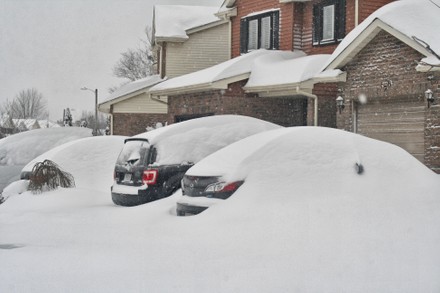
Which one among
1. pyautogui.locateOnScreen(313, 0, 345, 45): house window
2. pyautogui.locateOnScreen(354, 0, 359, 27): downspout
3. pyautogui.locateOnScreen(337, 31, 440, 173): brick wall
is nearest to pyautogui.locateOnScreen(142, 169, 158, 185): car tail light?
pyautogui.locateOnScreen(337, 31, 440, 173): brick wall

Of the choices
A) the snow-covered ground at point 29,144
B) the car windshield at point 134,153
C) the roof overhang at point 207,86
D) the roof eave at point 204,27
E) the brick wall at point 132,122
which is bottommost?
the snow-covered ground at point 29,144

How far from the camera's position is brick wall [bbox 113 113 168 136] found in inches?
Result: 1045

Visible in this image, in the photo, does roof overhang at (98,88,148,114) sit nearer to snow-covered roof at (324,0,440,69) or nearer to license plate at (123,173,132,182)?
snow-covered roof at (324,0,440,69)

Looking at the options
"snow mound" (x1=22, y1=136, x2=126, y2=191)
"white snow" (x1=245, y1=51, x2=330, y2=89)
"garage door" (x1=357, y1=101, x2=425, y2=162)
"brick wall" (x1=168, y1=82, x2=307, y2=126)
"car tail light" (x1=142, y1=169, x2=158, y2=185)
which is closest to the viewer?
"car tail light" (x1=142, y1=169, x2=158, y2=185)

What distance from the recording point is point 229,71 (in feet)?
58.4

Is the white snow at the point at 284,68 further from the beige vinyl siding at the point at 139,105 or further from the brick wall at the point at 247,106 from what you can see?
the beige vinyl siding at the point at 139,105

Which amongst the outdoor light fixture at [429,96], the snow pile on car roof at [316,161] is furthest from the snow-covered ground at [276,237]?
the outdoor light fixture at [429,96]

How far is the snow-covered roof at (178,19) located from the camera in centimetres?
2459

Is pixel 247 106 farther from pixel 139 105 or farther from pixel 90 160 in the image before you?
pixel 139 105

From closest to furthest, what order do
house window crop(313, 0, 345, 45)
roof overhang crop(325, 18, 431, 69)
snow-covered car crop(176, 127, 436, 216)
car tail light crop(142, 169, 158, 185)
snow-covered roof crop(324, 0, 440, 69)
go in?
snow-covered car crop(176, 127, 436, 216) < car tail light crop(142, 169, 158, 185) < snow-covered roof crop(324, 0, 440, 69) < roof overhang crop(325, 18, 431, 69) < house window crop(313, 0, 345, 45)

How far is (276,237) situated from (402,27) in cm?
805

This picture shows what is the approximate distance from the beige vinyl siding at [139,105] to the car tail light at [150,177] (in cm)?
1698

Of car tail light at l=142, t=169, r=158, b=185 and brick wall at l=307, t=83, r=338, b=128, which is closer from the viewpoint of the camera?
car tail light at l=142, t=169, r=158, b=185

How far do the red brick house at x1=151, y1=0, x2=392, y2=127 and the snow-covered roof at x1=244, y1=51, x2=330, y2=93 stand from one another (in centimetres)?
6
